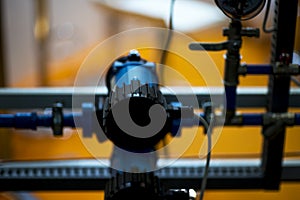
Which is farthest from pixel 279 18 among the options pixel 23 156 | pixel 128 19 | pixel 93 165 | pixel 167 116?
pixel 128 19

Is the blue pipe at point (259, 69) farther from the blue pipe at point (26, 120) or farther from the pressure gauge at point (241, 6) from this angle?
the blue pipe at point (26, 120)

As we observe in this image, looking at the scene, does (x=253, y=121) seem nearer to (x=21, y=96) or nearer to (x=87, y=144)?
(x=87, y=144)

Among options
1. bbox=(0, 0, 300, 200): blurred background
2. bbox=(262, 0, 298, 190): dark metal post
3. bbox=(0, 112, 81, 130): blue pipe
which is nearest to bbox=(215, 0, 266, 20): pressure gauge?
bbox=(262, 0, 298, 190): dark metal post

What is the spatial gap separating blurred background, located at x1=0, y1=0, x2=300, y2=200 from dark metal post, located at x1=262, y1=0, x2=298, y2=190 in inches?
22.6

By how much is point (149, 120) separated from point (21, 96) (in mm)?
A: 516

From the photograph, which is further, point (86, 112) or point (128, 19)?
point (128, 19)

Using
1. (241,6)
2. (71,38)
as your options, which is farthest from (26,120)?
(71,38)

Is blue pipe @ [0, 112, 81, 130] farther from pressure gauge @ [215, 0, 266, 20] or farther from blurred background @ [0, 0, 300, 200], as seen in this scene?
blurred background @ [0, 0, 300, 200]

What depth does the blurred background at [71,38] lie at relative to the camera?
5.76 feet

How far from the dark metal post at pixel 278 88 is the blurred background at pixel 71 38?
57cm

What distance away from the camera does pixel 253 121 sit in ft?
2.82

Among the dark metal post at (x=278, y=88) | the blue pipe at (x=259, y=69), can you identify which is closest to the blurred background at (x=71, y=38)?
the dark metal post at (x=278, y=88)

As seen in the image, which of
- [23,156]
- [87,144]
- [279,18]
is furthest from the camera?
[23,156]

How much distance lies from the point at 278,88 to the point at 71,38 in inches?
91.2
